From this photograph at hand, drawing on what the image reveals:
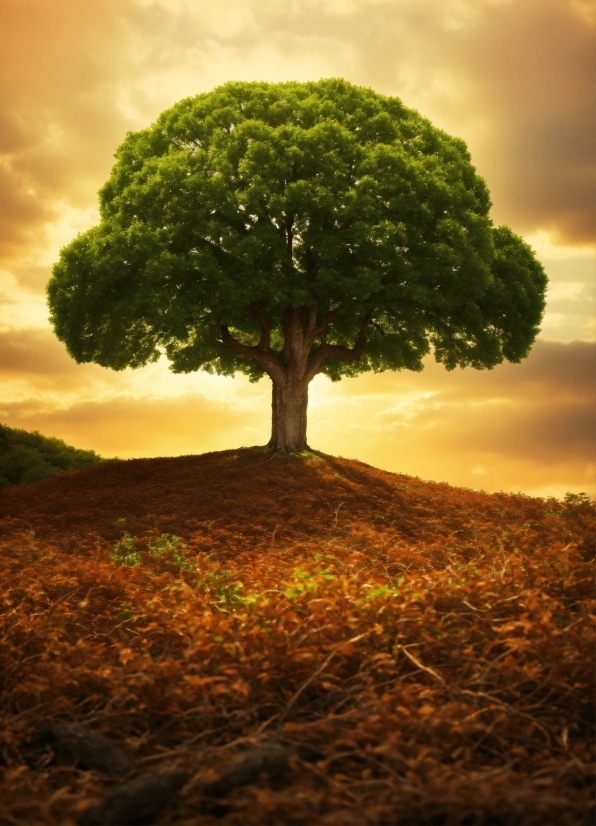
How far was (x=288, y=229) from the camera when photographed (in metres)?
21.0

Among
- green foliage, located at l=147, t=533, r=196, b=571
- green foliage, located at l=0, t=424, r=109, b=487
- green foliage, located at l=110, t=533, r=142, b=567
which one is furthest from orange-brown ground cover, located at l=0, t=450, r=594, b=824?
green foliage, located at l=0, t=424, r=109, b=487

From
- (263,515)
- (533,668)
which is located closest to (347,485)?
(263,515)

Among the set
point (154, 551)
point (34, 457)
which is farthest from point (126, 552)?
point (34, 457)

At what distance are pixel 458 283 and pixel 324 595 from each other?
14.9 metres

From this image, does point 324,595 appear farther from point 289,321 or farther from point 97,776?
point 289,321

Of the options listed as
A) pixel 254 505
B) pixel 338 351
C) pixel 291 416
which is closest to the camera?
pixel 254 505

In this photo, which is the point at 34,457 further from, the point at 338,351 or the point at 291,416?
the point at 338,351

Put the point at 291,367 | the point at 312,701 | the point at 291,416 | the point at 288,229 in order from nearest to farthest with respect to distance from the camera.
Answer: the point at 312,701 → the point at 288,229 → the point at 291,416 → the point at 291,367

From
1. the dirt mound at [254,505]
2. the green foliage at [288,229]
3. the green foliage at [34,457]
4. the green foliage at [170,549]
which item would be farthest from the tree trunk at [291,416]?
the green foliage at [34,457]

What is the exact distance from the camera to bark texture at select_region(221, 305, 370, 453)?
21.5 m

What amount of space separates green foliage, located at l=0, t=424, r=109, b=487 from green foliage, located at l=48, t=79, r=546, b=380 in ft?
15.7

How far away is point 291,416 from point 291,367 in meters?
1.48

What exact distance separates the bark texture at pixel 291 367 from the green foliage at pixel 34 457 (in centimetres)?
853

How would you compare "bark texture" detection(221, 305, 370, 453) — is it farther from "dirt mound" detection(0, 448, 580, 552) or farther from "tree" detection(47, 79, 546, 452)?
"dirt mound" detection(0, 448, 580, 552)
